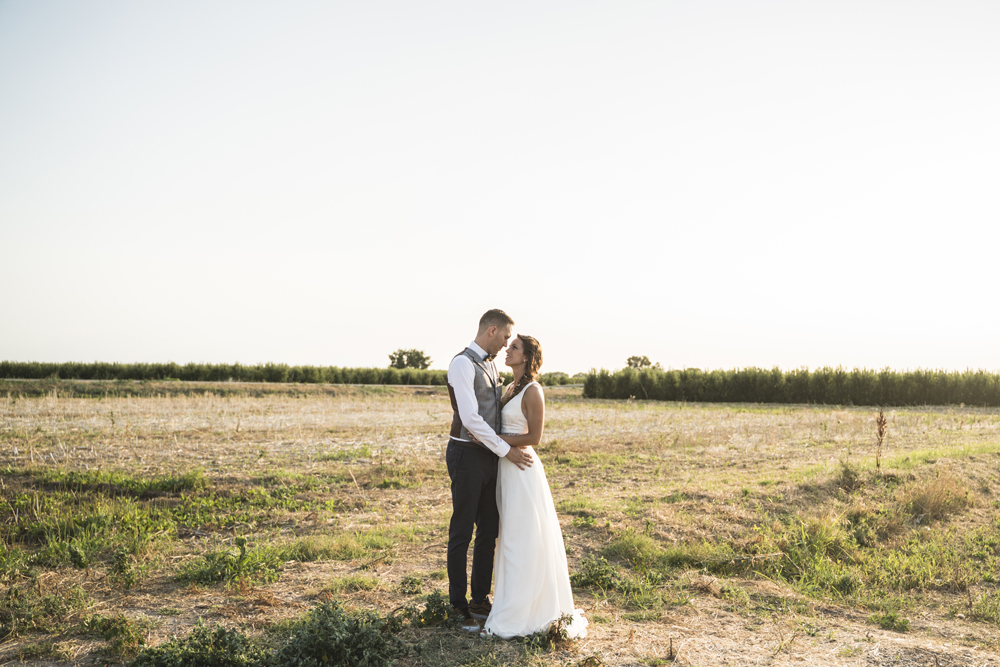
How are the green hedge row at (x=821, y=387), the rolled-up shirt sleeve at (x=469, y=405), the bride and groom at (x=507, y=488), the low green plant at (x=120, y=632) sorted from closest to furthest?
the low green plant at (x=120, y=632)
the rolled-up shirt sleeve at (x=469, y=405)
the bride and groom at (x=507, y=488)
the green hedge row at (x=821, y=387)

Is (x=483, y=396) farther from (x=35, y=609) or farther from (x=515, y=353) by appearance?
(x=35, y=609)

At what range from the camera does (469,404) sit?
474 centimetres

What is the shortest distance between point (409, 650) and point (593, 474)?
7.62 m

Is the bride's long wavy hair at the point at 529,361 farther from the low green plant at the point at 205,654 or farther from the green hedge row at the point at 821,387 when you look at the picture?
the green hedge row at the point at 821,387

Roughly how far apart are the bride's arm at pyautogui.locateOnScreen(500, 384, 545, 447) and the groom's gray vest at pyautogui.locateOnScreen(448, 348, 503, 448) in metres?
0.21

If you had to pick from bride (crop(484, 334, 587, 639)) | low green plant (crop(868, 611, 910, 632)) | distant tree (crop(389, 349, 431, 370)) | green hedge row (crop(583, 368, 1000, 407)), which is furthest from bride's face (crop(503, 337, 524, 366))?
distant tree (crop(389, 349, 431, 370))

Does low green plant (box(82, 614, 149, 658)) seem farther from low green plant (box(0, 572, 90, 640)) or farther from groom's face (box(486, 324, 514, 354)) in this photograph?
groom's face (box(486, 324, 514, 354))

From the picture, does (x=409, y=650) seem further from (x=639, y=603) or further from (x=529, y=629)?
(x=639, y=603)

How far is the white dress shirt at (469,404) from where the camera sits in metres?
4.67

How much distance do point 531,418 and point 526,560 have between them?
3.49 feet

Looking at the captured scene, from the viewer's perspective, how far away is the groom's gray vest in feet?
16.0

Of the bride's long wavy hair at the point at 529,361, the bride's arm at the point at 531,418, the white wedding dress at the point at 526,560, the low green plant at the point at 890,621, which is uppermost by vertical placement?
the bride's long wavy hair at the point at 529,361

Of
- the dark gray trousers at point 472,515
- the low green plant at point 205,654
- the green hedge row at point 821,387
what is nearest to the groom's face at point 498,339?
the dark gray trousers at point 472,515

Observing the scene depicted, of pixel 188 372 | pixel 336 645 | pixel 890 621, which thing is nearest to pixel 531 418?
pixel 336 645
